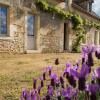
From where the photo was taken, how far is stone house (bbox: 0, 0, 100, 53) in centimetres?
1605

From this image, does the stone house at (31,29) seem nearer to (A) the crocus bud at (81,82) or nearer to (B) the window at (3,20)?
(B) the window at (3,20)

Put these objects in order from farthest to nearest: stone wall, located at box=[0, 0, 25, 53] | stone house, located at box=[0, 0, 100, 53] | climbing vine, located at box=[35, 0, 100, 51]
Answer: climbing vine, located at box=[35, 0, 100, 51] → stone house, located at box=[0, 0, 100, 53] → stone wall, located at box=[0, 0, 25, 53]

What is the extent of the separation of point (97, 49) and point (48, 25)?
53.0 ft

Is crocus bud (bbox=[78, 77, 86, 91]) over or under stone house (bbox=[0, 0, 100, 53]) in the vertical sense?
under

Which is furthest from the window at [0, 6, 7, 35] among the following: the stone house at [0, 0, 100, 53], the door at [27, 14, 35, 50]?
the door at [27, 14, 35, 50]

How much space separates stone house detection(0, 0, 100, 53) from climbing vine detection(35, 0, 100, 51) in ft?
1.04

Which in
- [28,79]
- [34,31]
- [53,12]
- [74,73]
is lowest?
[28,79]

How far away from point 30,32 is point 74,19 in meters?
4.49

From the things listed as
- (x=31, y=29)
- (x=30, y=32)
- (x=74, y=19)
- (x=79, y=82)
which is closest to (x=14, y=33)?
(x=30, y=32)

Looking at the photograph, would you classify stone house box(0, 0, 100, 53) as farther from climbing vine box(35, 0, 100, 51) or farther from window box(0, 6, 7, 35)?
climbing vine box(35, 0, 100, 51)

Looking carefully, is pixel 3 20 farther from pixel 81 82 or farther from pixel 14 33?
pixel 81 82

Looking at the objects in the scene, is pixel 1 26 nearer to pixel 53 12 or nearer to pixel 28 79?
pixel 53 12

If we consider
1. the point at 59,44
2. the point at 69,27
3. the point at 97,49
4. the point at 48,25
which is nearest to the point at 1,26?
the point at 48,25

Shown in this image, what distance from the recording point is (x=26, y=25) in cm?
1717
